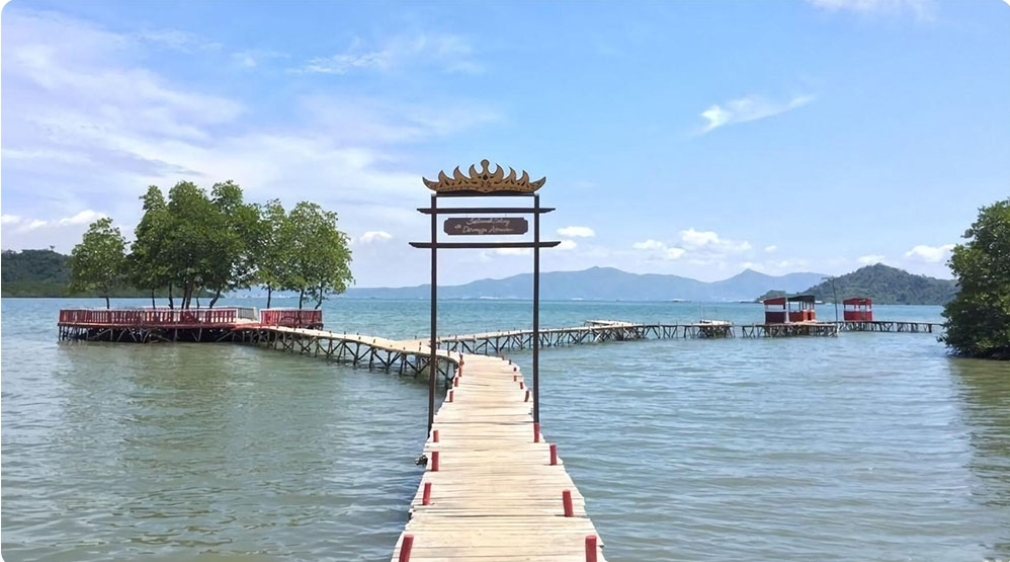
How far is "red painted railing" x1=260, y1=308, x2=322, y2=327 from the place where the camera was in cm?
4406

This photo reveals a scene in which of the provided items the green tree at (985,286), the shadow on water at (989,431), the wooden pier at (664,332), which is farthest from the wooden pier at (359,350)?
the green tree at (985,286)

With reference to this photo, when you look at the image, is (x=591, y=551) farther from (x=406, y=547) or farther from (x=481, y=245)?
(x=481, y=245)

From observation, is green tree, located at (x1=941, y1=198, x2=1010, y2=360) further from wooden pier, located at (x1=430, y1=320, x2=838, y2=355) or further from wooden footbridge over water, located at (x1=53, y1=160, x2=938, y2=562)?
wooden footbridge over water, located at (x1=53, y1=160, x2=938, y2=562)

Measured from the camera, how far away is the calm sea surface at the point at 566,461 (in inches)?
369

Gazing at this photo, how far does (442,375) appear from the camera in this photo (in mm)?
29109

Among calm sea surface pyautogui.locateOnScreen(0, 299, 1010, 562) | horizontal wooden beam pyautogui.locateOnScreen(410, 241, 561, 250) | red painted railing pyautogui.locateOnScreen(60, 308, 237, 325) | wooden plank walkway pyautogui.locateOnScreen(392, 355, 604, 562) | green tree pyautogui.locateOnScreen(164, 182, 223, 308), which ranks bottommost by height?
calm sea surface pyautogui.locateOnScreen(0, 299, 1010, 562)

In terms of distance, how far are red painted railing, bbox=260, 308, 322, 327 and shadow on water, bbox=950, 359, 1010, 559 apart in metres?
34.3

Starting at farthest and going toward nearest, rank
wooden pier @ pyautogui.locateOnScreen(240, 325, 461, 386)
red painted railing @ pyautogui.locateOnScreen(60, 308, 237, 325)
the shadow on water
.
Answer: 1. red painted railing @ pyautogui.locateOnScreen(60, 308, 237, 325)
2. wooden pier @ pyautogui.locateOnScreen(240, 325, 461, 386)
3. the shadow on water

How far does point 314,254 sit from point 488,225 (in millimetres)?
38425

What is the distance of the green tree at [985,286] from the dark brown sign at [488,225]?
33.4 meters

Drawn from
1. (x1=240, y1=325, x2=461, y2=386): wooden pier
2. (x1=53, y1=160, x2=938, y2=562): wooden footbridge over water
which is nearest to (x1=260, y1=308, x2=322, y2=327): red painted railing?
(x1=240, y1=325, x2=461, y2=386): wooden pier

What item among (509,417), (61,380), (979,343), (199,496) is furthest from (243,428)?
(979,343)

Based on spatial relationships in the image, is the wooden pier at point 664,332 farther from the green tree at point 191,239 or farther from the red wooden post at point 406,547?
A: the red wooden post at point 406,547

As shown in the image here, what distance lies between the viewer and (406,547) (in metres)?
6.54
